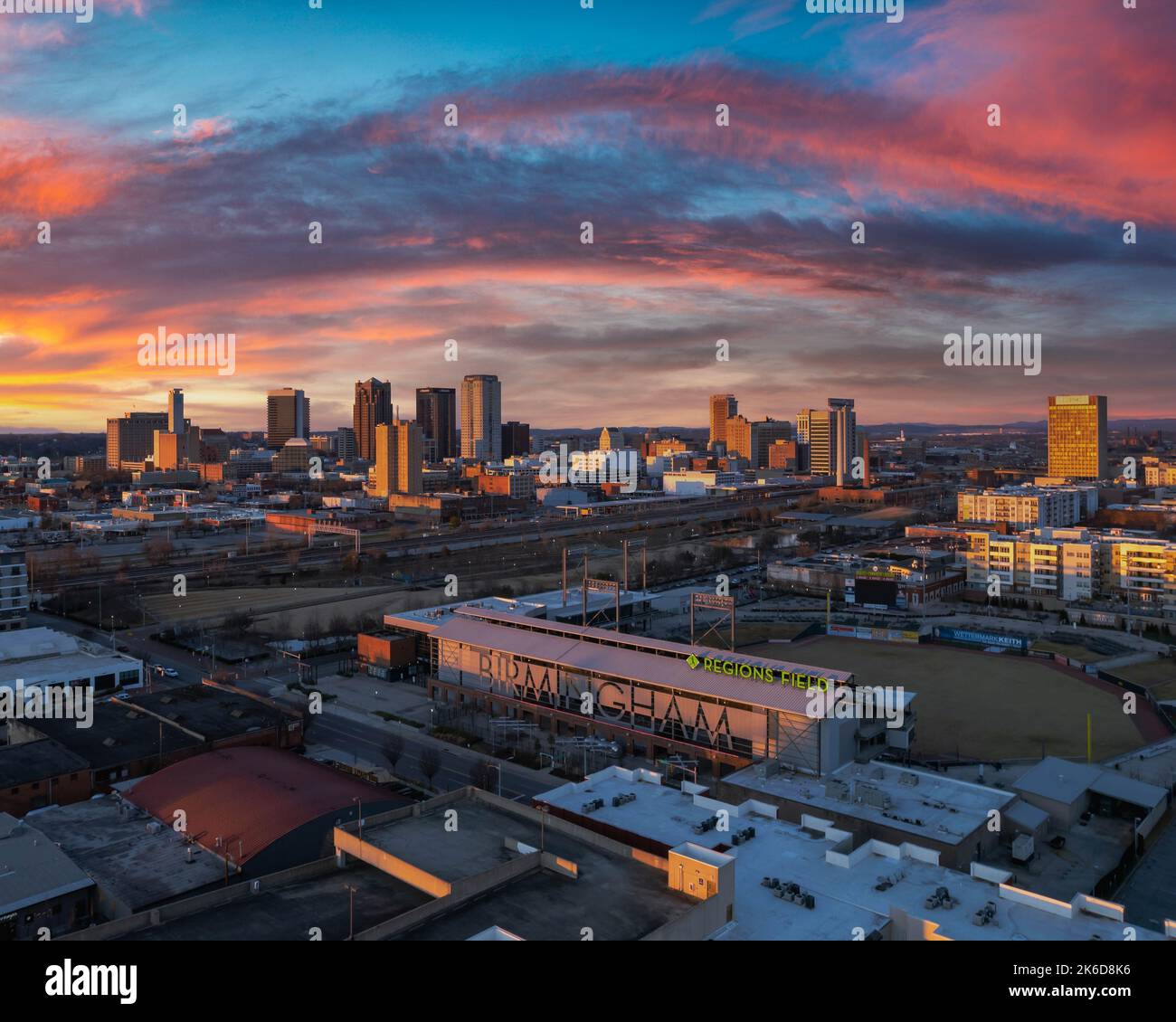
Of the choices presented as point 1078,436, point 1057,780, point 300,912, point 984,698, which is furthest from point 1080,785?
point 1078,436

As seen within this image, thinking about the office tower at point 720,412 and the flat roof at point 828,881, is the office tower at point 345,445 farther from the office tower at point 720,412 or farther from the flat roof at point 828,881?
the flat roof at point 828,881

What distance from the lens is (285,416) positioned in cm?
17162

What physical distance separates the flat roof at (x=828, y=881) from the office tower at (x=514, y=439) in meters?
149

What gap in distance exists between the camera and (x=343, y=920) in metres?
11.3

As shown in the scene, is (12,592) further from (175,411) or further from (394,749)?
(175,411)

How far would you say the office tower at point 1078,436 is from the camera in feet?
308

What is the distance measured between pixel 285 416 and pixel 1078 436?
430ft

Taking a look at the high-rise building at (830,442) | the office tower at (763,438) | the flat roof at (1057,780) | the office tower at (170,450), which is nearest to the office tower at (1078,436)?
the high-rise building at (830,442)

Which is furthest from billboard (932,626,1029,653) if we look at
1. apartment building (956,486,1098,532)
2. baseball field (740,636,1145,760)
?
apartment building (956,486,1098,532)

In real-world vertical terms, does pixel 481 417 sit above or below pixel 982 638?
above

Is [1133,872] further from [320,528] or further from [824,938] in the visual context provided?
[320,528]

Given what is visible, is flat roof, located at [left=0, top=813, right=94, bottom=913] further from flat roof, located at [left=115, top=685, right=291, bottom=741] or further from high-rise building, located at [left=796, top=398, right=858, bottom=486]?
high-rise building, located at [left=796, top=398, right=858, bottom=486]

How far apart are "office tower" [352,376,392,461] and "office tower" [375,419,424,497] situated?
60.3m
